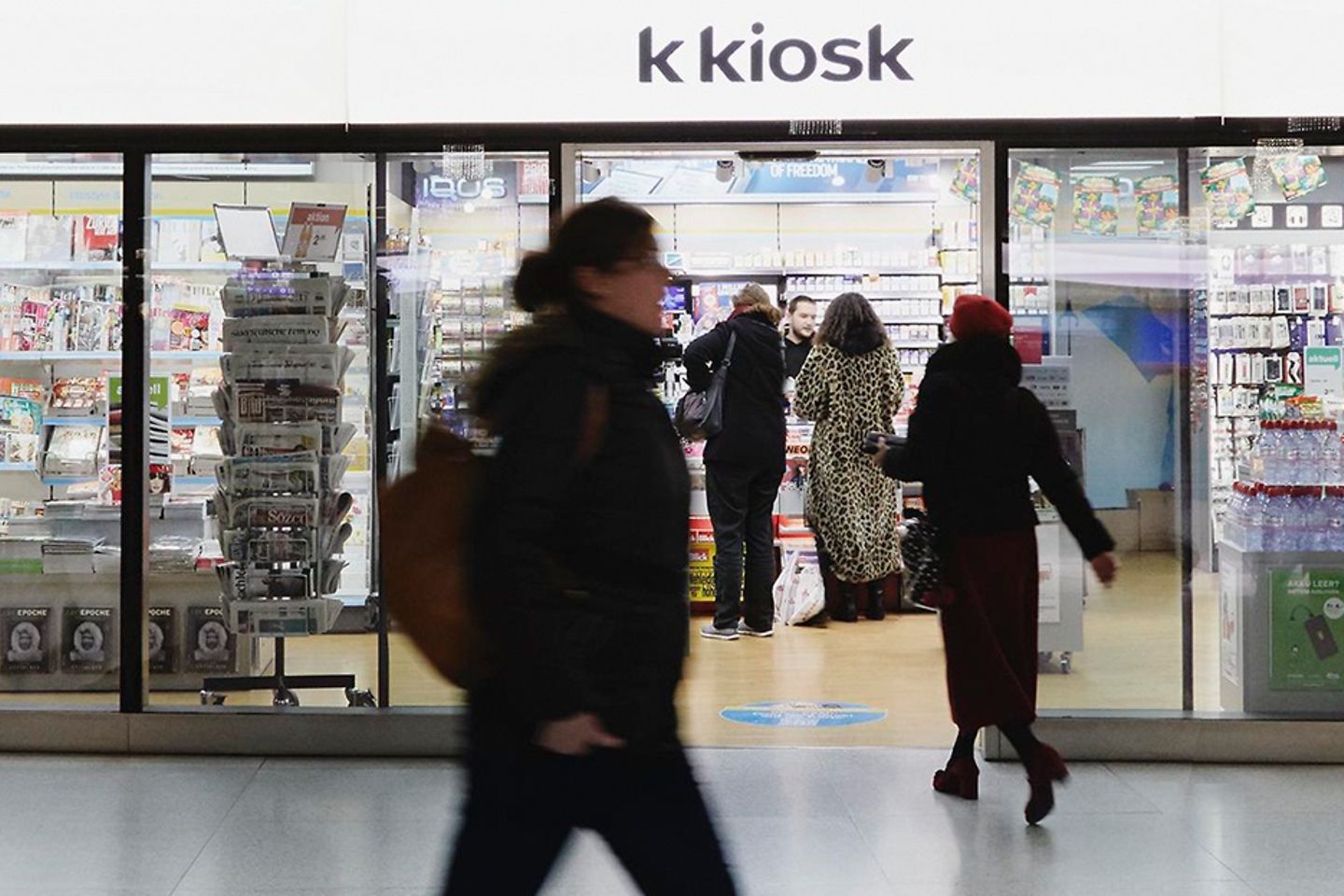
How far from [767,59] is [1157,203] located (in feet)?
4.94

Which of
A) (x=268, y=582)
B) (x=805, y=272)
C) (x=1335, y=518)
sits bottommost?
(x=268, y=582)

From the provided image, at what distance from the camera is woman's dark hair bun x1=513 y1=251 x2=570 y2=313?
8.66 ft

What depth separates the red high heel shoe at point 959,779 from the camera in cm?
520

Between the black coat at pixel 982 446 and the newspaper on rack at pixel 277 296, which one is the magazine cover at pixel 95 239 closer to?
the newspaper on rack at pixel 277 296

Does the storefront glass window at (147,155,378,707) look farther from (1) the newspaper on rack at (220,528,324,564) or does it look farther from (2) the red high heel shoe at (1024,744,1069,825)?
(2) the red high heel shoe at (1024,744,1069,825)

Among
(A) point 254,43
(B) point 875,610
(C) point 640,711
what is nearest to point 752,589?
(B) point 875,610

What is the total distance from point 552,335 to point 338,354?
3542 millimetres

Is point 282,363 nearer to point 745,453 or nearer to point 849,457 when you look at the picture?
point 745,453

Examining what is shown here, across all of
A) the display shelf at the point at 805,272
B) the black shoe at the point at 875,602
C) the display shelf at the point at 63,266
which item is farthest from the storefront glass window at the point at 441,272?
the display shelf at the point at 805,272

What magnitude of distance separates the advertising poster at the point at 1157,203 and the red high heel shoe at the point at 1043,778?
6.87 ft

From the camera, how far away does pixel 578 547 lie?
2.48 metres

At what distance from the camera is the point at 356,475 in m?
6.05

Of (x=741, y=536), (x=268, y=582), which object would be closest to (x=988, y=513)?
(x=268, y=582)

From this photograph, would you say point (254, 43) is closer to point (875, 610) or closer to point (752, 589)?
point (752, 589)
